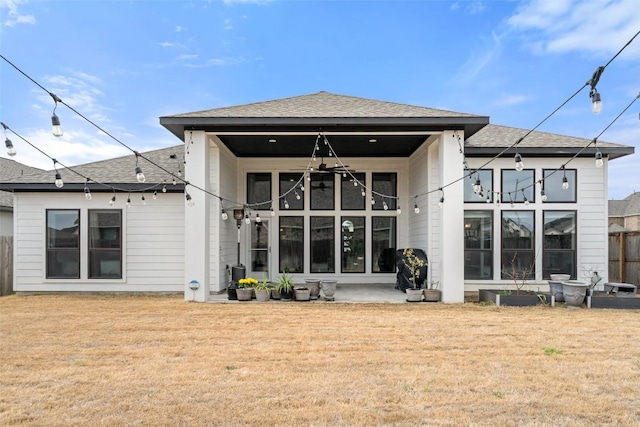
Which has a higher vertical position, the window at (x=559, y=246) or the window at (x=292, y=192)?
the window at (x=292, y=192)

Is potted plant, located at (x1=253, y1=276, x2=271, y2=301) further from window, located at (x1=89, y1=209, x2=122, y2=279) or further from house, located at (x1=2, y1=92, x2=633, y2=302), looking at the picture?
window, located at (x1=89, y1=209, x2=122, y2=279)

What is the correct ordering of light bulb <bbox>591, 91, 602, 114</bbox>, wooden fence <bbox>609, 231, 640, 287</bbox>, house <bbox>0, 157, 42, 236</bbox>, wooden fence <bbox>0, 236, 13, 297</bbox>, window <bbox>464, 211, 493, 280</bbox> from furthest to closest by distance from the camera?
house <bbox>0, 157, 42, 236</bbox>, wooden fence <bbox>609, 231, 640, 287</bbox>, wooden fence <bbox>0, 236, 13, 297</bbox>, window <bbox>464, 211, 493, 280</bbox>, light bulb <bbox>591, 91, 602, 114</bbox>

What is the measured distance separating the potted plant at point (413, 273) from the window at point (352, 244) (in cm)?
214

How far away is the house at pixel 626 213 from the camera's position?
27.9 meters

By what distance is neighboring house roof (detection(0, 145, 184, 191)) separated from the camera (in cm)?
959

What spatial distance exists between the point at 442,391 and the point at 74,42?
37.7 feet

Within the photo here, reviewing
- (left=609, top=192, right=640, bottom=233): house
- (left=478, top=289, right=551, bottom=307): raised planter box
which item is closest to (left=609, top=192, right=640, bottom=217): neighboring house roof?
(left=609, top=192, right=640, bottom=233): house

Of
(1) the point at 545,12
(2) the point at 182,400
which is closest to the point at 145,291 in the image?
(2) the point at 182,400

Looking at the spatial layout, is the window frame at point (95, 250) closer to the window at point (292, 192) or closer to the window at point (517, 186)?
the window at point (292, 192)

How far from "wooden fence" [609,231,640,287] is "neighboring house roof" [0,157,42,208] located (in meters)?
16.4

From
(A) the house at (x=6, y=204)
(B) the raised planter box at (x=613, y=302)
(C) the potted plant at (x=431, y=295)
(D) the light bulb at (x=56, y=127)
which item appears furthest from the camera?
(A) the house at (x=6, y=204)

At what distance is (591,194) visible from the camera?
9688 mm

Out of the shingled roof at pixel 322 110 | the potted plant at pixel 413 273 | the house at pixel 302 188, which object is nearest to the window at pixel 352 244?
the house at pixel 302 188

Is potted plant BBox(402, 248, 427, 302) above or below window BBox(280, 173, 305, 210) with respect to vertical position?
below
